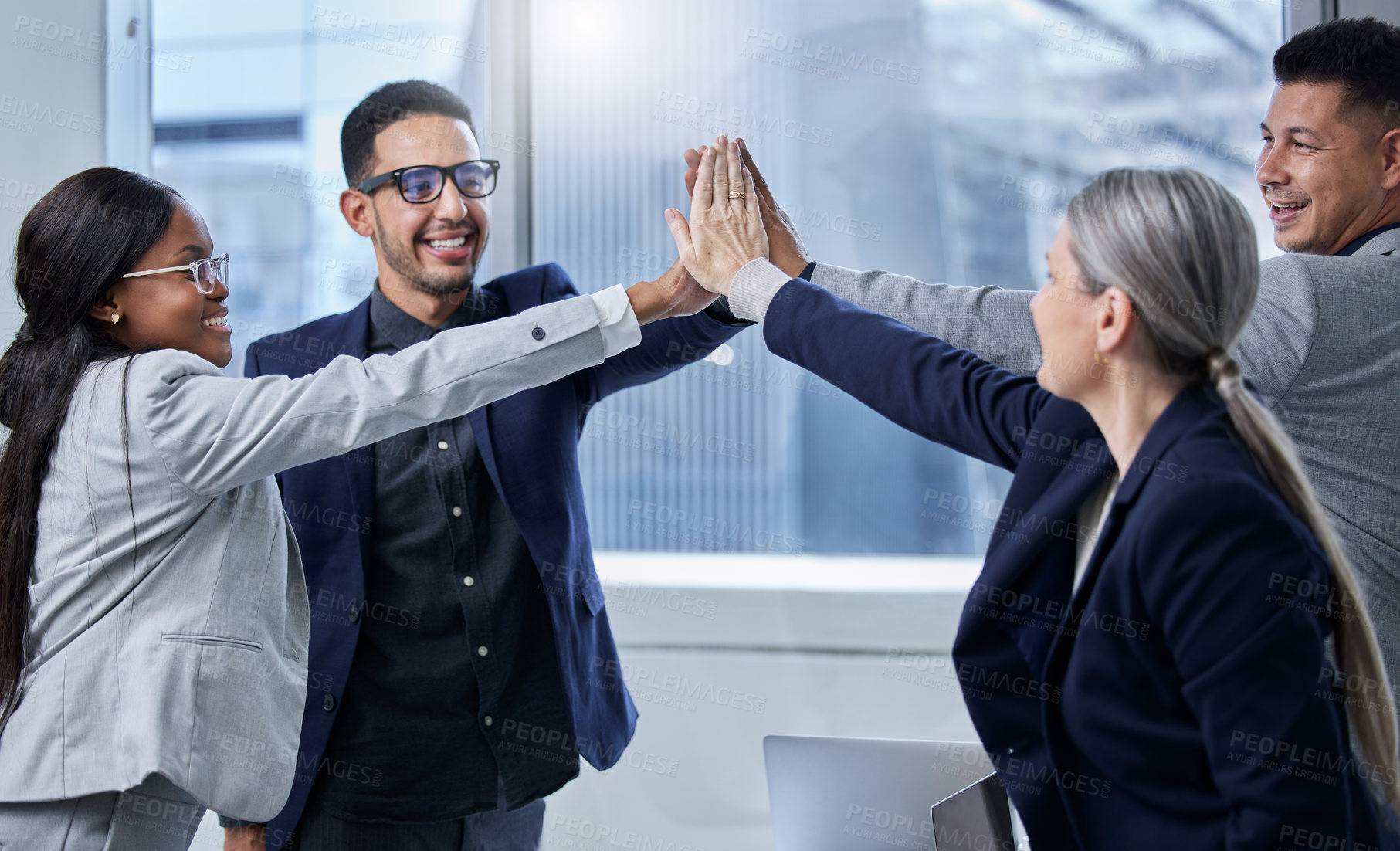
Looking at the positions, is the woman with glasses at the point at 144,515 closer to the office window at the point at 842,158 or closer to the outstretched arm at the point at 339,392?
the outstretched arm at the point at 339,392

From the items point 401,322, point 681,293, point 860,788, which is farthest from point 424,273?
point 860,788

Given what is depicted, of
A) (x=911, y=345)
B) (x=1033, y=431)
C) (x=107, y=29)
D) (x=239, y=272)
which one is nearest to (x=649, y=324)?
(x=911, y=345)

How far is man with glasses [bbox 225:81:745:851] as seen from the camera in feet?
5.75

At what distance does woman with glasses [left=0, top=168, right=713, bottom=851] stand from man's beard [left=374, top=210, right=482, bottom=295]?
1.64 ft

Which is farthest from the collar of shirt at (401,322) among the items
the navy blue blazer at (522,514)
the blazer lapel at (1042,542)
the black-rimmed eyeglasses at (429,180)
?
the blazer lapel at (1042,542)

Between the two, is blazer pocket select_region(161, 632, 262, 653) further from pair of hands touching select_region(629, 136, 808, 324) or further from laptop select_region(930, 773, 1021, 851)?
laptop select_region(930, 773, 1021, 851)

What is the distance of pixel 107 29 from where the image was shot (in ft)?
9.21

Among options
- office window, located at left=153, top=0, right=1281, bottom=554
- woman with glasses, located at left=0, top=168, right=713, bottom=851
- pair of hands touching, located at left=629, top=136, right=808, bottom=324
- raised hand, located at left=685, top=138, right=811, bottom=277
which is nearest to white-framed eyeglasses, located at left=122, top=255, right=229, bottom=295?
woman with glasses, located at left=0, top=168, right=713, bottom=851

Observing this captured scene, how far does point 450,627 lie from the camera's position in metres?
1.80

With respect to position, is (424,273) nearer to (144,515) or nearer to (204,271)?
(204,271)

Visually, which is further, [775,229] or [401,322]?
[401,322]

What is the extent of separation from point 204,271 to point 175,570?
1.58 feet

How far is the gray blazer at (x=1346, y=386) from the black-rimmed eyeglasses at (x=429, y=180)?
4.77ft

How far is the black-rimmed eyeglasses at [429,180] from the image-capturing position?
194 cm
